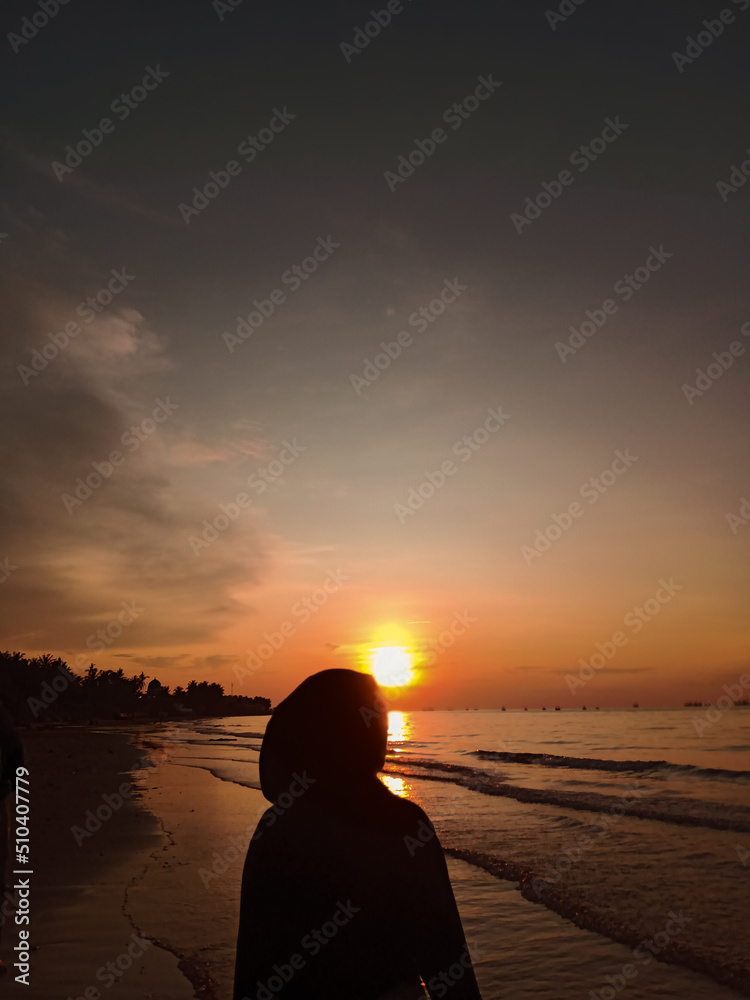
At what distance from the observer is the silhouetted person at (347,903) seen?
1970 mm

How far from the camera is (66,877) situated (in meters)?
9.63

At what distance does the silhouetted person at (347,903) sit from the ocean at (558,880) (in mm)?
4749

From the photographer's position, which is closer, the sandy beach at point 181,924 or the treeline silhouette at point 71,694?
the sandy beach at point 181,924

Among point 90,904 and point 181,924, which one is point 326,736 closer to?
point 181,924

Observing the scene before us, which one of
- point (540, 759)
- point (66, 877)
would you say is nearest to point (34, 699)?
point (540, 759)

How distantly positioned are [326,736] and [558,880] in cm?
1006

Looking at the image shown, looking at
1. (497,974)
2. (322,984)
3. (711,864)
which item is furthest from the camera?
(711,864)

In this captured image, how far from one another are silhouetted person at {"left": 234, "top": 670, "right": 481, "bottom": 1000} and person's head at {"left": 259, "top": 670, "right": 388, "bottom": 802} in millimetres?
58

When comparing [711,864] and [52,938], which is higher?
[52,938]

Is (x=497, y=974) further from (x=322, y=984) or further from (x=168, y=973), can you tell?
(x=322, y=984)

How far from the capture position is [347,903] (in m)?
1.98

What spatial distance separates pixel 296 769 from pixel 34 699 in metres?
96.9

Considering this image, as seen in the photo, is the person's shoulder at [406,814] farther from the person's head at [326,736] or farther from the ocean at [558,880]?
the ocean at [558,880]

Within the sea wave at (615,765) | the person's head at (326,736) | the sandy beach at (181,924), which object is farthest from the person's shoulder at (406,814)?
the sea wave at (615,765)
